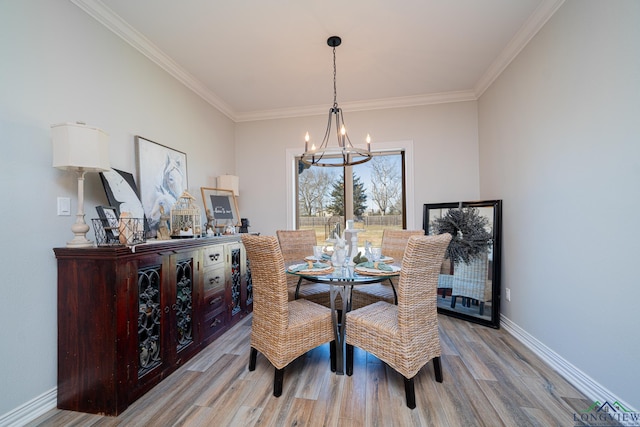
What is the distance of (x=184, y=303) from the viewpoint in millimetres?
2281

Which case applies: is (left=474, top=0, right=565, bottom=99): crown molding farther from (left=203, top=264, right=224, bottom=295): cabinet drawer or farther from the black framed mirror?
(left=203, top=264, right=224, bottom=295): cabinet drawer

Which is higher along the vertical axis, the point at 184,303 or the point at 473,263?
the point at 473,263

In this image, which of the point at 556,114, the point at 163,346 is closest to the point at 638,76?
the point at 556,114

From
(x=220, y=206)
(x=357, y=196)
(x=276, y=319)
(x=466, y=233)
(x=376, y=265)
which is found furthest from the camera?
(x=357, y=196)

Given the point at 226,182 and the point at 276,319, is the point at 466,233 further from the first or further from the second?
the point at 226,182

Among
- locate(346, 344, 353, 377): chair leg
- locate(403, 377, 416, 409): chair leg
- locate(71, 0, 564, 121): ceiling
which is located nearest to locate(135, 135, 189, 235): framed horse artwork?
locate(71, 0, 564, 121): ceiling

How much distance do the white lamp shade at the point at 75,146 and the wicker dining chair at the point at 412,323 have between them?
2.04 m

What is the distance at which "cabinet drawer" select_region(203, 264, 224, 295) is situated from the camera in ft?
8.30

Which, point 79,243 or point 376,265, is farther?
point 376,265

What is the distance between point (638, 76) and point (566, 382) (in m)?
2.00

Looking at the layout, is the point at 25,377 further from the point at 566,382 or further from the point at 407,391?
the point at 566,382

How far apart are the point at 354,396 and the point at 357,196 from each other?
9.46 ft

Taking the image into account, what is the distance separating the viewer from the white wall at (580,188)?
5.10 feet

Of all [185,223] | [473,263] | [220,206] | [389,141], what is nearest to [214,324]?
[185,223]
